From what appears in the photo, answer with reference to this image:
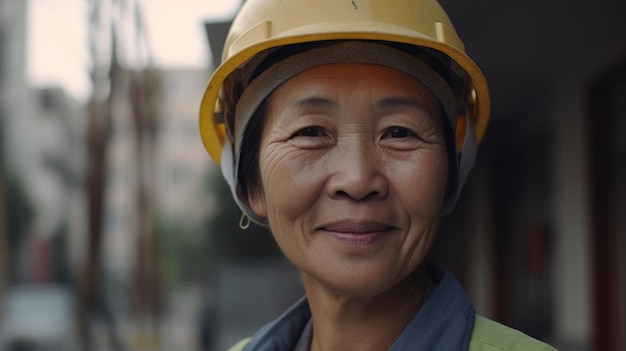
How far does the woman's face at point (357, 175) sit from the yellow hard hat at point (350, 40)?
0.30ft

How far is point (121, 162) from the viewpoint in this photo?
6556cm

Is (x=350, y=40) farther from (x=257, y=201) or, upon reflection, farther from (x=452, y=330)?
(x=452, y=330)

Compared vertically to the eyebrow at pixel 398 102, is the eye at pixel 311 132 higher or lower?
lower

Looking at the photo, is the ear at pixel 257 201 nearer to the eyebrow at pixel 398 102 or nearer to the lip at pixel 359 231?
the lip at pixel 359 231

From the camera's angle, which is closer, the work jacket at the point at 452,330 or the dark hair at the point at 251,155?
the work jacket at the point at 452,330

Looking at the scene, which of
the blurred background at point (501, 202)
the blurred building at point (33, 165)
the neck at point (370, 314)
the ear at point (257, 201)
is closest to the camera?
the neck at point (370, 314)

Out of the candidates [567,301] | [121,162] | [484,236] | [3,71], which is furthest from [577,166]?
[121,162]

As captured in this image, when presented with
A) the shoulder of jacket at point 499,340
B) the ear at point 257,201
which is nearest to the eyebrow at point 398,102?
the ear at point 257,201

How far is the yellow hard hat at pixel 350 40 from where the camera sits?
5.89ft

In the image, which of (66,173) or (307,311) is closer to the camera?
(307,311)

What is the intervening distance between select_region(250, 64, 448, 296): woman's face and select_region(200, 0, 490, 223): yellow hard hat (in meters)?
0.09

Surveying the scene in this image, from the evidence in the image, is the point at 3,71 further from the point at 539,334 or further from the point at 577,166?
the point at 577,166

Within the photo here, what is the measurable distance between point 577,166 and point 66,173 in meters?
25.4

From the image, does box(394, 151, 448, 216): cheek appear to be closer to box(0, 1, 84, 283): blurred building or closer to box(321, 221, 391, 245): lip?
box(321, 221, 391, 245): lip
